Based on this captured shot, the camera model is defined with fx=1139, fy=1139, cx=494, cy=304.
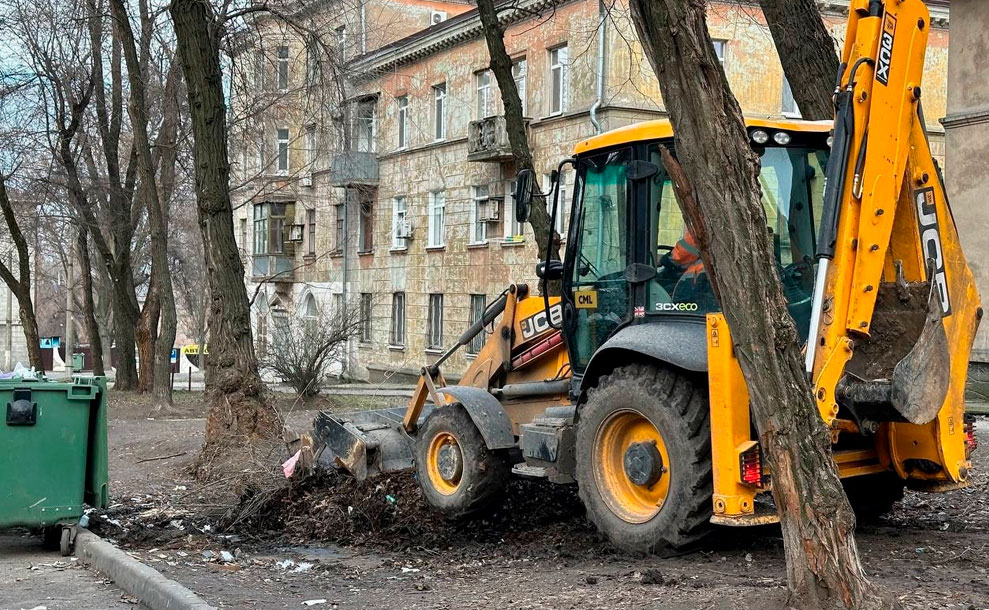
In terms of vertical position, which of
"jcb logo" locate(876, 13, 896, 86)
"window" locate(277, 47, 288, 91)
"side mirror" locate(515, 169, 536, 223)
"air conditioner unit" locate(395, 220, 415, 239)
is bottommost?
"side mirror" locate(515, 169, 536, 223)

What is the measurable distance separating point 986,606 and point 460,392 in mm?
4292

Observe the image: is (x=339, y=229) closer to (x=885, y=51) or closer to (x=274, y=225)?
(x=274, y=225)

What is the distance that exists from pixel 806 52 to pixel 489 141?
20.5 meters

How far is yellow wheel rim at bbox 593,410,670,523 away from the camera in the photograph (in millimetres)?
7051

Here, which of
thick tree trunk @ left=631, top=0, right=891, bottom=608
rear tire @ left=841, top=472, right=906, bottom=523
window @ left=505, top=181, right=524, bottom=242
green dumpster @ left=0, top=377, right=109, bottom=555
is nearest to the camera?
thick tree trunk @ left=631, top=0, right=891, bottom=608

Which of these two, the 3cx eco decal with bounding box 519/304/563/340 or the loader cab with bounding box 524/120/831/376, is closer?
the loader cab with bounding box 524/120/831/376

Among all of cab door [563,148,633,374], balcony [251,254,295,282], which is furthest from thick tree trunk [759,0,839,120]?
balcony [251,254,295,282]

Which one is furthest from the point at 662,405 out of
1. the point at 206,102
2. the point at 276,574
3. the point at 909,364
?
the point at 206,102

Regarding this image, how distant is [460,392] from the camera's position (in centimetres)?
870

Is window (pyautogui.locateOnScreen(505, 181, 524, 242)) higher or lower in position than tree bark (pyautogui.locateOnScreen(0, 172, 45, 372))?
higher

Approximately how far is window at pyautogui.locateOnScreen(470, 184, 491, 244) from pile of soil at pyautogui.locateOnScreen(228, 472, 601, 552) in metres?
23.0

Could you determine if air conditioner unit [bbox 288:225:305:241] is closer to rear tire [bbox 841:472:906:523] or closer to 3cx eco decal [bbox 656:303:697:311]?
rear tire [bbox 841:472:906:523]

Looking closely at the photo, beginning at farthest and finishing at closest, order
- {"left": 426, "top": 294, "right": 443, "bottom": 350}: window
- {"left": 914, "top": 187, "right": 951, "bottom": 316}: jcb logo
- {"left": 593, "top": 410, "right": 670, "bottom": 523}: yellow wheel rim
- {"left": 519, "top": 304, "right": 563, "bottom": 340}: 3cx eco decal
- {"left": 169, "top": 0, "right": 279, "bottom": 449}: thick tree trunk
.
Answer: {"left": 426, "top": 294, "right": 443, "bottom": 350}: window
{"left": 169, "top": 0, "right": 279, "bottom": 449}: thick tree trunk
{"left": 519, "top": 304, "right": 563, "bottom": 340}: 3cx eco decal
{"left": 593, "top": 410, "right": 670, "bottom": 523}: yellow wheel rim
{"left": 914, "top": 187, "right": 951, "bottom": 316}: jcb logo

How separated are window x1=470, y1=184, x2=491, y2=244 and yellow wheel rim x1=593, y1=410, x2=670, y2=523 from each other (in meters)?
25.1
